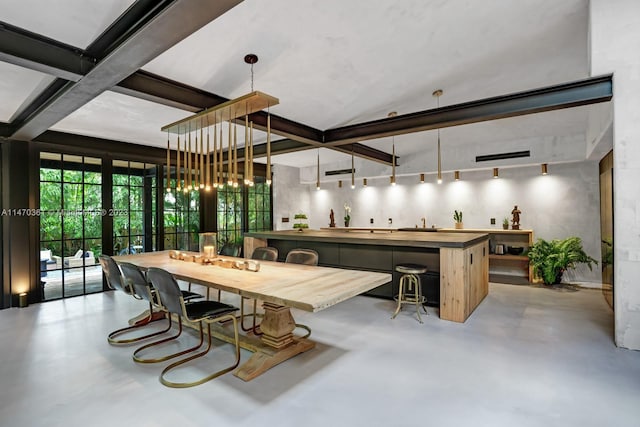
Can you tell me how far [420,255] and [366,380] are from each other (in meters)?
2.44

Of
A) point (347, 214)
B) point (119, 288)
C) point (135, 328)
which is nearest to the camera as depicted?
point (119, 288)

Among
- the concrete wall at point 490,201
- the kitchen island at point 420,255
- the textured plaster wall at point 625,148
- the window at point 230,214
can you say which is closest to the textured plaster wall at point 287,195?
the concrete wall at point 490,201

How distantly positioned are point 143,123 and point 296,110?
231 cm

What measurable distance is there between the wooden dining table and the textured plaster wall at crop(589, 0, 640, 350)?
2285mm

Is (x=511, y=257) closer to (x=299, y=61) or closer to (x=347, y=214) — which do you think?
(x=347, y=214)

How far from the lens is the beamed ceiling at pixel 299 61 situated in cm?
234

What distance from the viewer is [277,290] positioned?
2.44 m

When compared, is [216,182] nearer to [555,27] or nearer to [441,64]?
[441,64]

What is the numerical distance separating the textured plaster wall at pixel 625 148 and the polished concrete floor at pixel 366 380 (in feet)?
1.37

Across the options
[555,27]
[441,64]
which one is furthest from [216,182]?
[555,27]

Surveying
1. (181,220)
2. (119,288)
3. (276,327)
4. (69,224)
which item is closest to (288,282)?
(276,327)

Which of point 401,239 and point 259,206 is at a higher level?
point 259,206

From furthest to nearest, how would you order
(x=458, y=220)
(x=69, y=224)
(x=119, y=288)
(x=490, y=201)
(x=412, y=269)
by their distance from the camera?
(x=458, y=220), (x=490, y=201), (x=69, y=224), (x=412, y=269), (x=119, y=288)

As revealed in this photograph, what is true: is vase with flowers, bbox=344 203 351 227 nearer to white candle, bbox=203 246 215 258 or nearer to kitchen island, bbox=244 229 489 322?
kitchen island, bbox=244 229 489 322
